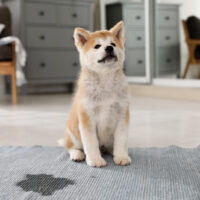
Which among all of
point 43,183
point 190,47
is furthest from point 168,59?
point 43,183

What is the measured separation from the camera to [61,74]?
193 inches

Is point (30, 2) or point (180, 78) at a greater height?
point (30, 2)

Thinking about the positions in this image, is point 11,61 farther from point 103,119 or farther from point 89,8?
point 103,119

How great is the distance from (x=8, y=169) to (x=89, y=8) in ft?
13.3

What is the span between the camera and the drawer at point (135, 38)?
14.8 feet

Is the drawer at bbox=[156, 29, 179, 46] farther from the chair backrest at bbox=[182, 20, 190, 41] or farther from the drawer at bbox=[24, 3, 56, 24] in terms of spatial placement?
the drawer at bbox=[24, 3, 56, 24]

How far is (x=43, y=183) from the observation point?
46.9 inches

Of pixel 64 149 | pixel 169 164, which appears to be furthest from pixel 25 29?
pixel 169 164

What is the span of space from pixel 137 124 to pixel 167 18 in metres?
2.15

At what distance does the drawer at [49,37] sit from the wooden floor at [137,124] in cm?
142

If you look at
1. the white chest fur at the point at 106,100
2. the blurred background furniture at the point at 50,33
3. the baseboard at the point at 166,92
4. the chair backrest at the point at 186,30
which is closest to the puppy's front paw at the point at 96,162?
the white chest fur at the point at 106,100

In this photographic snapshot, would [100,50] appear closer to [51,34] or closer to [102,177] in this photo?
[102,177]

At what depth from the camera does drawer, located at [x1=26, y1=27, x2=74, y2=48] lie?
Answer: 4.63 metres

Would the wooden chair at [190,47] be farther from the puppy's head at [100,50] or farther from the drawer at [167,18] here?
the puppy's head at [100,50]
